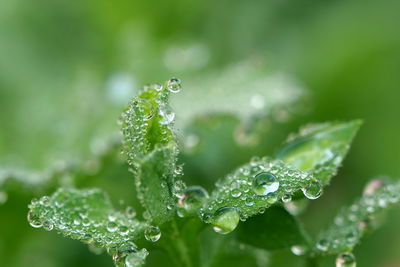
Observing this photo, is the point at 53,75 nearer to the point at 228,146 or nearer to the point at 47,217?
the point at 228,146

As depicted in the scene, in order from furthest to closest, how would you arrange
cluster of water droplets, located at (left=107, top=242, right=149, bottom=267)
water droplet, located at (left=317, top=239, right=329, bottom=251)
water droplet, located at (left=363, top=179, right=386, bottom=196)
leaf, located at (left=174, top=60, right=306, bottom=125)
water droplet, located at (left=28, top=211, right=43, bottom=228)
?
1. leaf, located at (left=174, top=60, right=306, bottom=125)
2. water droplet, located at (left=363, top=179, right=386, bottom=196)
3. water droplet, located at (left=317, top=239, right=329, bottom=251)
4. water droplet, located at (left=28, top=211, right=43, bottom=228)
5. cluster of water droplets, located at (left=107, top=242, right=149, bottom=267)

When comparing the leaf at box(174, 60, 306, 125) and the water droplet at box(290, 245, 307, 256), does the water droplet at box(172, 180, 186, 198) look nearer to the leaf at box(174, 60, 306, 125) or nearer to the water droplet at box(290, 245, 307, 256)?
the water droplet at box(290, 245, 307, 256)

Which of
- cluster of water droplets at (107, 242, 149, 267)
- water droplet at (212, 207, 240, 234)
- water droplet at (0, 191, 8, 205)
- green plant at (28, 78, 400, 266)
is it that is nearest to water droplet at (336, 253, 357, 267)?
green plant at (28, 78, 400, 266)

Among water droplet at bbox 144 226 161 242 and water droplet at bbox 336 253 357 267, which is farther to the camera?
water droplet at bbox 336 253 357 267

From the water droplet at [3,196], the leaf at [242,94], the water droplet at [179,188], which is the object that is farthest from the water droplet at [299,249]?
the water droplet at [3,196]

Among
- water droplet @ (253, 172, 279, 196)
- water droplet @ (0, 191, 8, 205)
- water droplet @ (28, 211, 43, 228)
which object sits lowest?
water droplet @ (253, 172, 279, 196)

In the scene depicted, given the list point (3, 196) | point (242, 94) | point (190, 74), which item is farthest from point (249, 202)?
point (190, 74)

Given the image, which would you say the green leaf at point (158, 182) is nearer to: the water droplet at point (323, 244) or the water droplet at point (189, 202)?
the water droplet at point (189, 202)
